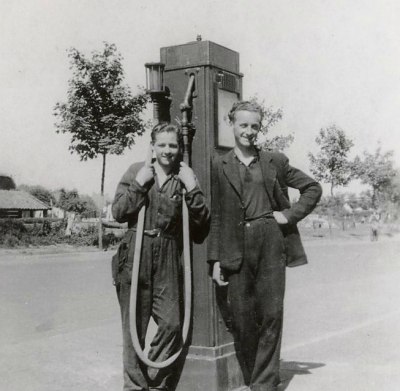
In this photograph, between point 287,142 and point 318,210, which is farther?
point 318,210

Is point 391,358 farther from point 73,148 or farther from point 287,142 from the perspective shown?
point 287,142

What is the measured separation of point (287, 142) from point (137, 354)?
92.5 feet

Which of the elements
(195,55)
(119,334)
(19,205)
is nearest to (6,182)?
(19,205)

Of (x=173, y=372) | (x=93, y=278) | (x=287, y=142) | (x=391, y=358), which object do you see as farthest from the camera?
(x=287, y=142)

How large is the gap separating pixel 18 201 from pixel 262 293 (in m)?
44.9

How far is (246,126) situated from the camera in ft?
13.7

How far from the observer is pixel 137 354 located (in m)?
4.06

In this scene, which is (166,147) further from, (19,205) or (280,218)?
(19,205)

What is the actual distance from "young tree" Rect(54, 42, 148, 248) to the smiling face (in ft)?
64.5

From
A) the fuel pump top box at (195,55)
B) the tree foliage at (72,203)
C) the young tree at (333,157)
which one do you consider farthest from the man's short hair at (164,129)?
the tree foliage at (72,203)

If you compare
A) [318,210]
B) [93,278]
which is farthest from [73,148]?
[318,210]

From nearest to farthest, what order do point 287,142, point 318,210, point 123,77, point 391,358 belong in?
point 391,358, point 123,77, point 287,142, point 318,210

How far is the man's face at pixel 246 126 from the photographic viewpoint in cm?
416

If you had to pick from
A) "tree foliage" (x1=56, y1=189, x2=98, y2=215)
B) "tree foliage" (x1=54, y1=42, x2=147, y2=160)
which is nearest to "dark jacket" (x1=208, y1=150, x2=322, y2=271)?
"tree foliage" (x1=54, y1=42, x2=147, y2=160)
